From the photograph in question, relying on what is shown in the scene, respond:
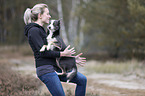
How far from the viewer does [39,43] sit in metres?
2.90

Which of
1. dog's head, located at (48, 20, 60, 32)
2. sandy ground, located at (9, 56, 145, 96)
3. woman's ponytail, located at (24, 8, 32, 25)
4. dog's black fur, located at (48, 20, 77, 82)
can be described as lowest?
sandy ground, located at (9, 56, 145, 96)

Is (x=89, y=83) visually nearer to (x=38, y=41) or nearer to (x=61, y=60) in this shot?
(x=61, y=60)

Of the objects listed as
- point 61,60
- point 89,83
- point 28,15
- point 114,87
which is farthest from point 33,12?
point 89,83

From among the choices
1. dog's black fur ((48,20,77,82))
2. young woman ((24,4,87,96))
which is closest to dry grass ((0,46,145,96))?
dog's black fur ((48,20,77,82))

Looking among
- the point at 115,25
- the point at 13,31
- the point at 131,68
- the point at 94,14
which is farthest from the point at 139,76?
the point at 13,31

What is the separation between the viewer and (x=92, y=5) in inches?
618

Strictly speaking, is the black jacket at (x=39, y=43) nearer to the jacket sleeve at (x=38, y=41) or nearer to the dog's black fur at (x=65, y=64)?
the jacket sleeve at (x=38, y=41)

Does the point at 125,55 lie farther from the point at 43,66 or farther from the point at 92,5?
the point at 43,66

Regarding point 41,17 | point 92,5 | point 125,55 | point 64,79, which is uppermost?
point 92,5

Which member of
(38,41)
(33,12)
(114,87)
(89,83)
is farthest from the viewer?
(89,83)

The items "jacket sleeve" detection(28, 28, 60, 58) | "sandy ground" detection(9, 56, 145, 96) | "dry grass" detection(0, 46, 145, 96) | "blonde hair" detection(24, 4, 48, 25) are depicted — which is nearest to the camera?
"jacket sleeve" detection(28, 28, 60, 58)

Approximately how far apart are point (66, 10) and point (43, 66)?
84.1 ft

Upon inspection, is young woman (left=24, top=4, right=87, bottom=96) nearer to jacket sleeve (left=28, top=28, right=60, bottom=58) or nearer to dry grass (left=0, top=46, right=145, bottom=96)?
jacket sleeve (left=28, top=28, right=60, bottom=58)

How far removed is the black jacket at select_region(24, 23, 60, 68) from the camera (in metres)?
2.90
